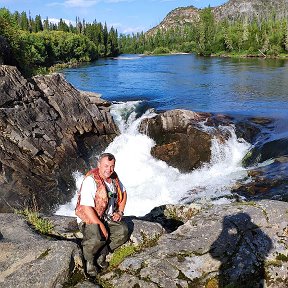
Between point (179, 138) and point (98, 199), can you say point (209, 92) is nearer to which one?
point (179, 138)

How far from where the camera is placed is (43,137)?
1897cm

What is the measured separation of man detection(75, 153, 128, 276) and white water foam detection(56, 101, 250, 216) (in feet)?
27.8

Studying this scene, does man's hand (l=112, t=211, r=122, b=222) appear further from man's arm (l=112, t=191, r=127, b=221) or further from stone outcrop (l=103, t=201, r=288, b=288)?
Answer: stone outcrop (l=103, t=201, r=288, b=288)

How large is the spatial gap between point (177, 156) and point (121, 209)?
46.7 feet

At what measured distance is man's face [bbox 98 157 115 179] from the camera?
23.3ft

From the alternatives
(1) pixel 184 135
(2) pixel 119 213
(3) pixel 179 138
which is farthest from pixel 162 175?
(2) pixel 119 213

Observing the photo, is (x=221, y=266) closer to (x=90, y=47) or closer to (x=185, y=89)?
(x=185, y=89)

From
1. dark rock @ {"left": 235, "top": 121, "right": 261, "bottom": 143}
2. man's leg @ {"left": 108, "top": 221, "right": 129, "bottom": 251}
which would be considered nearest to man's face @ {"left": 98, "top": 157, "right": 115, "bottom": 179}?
man's leg @ {"left": 108, "top": 221, "right": 129, "bottom": 251}

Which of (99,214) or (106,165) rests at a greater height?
(106,165)

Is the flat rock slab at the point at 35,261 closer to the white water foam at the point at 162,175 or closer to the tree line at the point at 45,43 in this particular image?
the white water foam at the point at 162,175

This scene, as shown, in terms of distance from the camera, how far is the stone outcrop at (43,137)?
1664cm

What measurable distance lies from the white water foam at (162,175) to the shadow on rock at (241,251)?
7360mm

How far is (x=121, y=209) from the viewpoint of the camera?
7.80m

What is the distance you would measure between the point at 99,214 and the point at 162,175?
13.2 metres
